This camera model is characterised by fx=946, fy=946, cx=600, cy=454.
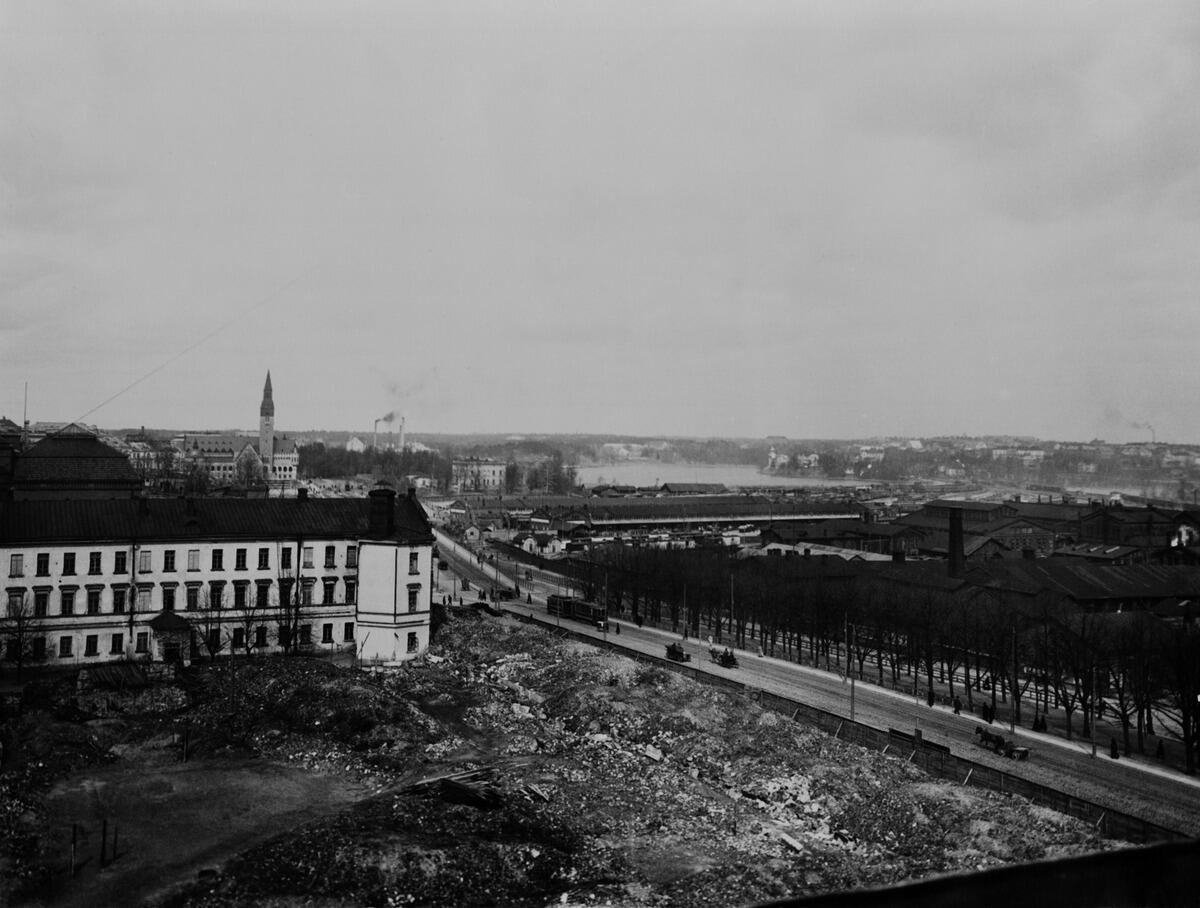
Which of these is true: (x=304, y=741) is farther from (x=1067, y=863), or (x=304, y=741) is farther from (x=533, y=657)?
(x=1067, y=863)

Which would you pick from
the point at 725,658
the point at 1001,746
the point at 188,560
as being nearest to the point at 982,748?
the point at 1001,746

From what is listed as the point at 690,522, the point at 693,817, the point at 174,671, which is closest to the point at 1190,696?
the point at 693,817

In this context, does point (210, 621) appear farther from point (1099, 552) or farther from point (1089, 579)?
point (1099, 552)

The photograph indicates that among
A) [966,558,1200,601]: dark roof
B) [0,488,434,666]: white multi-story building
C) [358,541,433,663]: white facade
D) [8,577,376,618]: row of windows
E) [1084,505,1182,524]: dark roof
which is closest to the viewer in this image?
[8,577,376,618]: row of windows

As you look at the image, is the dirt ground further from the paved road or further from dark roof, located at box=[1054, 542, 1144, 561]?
dark roof, located at box=[1054, 542, 1144, 561]

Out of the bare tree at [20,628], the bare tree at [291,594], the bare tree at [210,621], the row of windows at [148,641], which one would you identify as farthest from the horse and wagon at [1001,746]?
the bare tree at [20,628]

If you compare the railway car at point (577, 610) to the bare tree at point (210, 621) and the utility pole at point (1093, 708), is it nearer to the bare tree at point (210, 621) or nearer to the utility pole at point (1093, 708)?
the bare tree at point (210, 621)

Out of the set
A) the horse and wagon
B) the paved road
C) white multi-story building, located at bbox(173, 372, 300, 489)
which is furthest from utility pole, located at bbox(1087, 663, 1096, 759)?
white multi-story building, located at bbox(173, 372, 300, 489)
